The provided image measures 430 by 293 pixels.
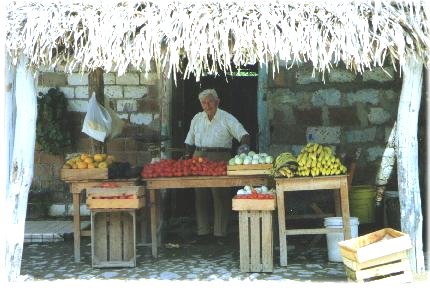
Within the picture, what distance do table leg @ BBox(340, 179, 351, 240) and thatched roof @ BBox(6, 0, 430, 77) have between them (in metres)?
1.43

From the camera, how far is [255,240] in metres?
6.41

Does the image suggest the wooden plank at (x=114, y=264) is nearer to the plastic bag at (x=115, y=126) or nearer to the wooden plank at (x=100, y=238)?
the wooden plank at (x=100, y=238)

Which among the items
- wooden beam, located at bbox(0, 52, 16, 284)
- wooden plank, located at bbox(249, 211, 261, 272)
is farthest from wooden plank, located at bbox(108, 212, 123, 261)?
wooden plank, located at bbox(249, 211, 261, 272)

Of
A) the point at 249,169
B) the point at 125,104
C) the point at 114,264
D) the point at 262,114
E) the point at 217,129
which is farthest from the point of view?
the point at 125,104

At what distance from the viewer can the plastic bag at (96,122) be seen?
7.64 meters

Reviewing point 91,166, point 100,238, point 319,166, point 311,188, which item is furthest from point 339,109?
point 100,238

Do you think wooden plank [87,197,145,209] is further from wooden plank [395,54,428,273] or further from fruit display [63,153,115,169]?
wooden plank [395,54,428,273]

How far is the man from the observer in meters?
8.06

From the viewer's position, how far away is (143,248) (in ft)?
25.3

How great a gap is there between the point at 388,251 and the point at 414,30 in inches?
81.2

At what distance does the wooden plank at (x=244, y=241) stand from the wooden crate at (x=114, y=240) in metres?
1.24

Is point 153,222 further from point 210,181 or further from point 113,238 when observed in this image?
point 210,181

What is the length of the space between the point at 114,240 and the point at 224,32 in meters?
2.69

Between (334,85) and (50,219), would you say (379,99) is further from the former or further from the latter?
(50,219)
